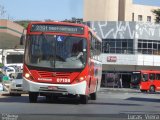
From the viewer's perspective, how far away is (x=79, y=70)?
23734 mm

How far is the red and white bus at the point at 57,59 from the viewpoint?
2362 centimetres

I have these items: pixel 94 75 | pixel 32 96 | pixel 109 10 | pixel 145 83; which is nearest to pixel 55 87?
pixel 32 96

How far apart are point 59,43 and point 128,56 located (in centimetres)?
6093

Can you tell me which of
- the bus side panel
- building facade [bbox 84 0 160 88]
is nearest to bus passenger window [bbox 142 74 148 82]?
building facade [bbox 84 0 160 88]

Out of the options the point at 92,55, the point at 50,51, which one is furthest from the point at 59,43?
the point at 92,55

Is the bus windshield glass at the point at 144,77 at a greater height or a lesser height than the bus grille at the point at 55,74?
lesser

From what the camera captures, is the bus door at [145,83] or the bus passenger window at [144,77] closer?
the bus door at [145,83]

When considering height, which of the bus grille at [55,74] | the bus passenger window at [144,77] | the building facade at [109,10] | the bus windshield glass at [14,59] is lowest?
the bus passenger window at [144,77]

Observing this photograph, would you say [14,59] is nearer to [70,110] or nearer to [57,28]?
[57,28]

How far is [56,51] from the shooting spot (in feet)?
78.6

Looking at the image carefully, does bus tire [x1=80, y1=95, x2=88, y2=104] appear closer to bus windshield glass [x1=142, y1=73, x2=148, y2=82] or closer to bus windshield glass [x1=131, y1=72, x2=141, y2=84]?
bus windshield glass [x1=142, y1=73, x2=148, y2=82]

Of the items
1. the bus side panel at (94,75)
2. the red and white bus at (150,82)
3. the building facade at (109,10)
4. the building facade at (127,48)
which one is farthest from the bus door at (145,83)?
the building facade at (109,10)

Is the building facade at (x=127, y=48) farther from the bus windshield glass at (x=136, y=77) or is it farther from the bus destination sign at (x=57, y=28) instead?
the bus destination sign at (x=57, y=28)

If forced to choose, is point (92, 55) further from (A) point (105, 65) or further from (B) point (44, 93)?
(A) point (105, 65)
